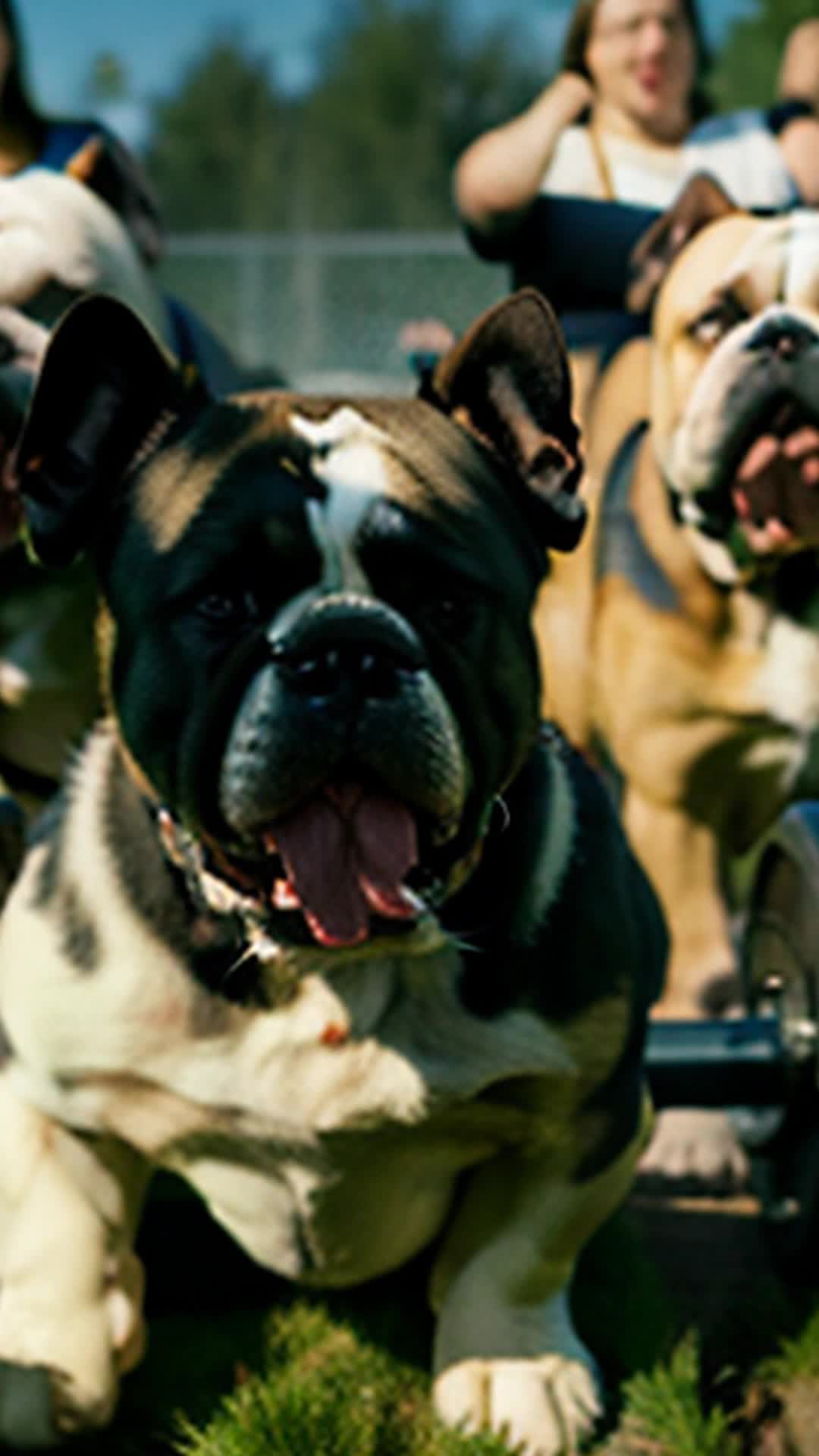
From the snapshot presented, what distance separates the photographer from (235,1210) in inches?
70.6

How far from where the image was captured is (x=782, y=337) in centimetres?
262

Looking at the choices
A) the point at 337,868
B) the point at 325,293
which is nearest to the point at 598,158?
the point at 337,868

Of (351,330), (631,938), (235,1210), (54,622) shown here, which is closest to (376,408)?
(631,938)

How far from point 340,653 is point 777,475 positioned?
1360 millimetres

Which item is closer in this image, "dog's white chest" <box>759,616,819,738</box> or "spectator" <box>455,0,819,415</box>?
"dog's white chest" <box>759,616,819,738</box>

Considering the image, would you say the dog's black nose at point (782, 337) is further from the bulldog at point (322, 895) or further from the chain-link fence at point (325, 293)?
the chain-link fence at point (325, 293)

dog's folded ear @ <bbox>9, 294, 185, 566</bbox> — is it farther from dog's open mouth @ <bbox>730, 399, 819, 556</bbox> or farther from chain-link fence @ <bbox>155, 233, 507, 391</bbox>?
chain-link fence @ <bbox>155, 233, 507, 391</bbox>

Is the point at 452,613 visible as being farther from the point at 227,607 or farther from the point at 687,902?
the point at 687,902

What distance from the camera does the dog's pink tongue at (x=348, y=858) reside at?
144 cm

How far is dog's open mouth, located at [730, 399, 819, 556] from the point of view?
8.59 feet

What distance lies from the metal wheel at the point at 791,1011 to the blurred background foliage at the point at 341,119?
78.2 feet

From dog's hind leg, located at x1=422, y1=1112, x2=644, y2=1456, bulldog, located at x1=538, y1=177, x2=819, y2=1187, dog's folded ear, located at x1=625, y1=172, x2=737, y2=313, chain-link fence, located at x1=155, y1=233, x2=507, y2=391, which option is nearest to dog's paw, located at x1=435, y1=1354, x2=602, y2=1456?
dog's hind leg, located at x1=422, y1=1112, x2=644, y2=1456

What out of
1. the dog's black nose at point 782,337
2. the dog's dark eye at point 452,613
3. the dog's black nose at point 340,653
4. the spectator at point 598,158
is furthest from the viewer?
the spectator at point 598,158

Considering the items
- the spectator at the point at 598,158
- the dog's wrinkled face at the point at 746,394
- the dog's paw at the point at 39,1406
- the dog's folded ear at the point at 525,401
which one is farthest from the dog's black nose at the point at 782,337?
the dog's paw at the point at 39,1406
